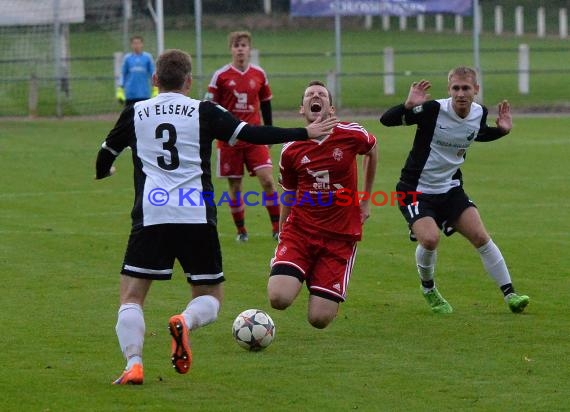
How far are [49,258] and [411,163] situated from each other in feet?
13.7

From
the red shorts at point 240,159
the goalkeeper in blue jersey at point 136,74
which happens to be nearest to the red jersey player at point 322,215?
the red shorts at point 240,159

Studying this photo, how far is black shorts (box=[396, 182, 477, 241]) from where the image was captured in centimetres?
923

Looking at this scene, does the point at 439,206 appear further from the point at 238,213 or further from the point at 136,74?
the point at 136,74

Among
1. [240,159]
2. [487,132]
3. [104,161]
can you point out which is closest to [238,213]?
[240,159]

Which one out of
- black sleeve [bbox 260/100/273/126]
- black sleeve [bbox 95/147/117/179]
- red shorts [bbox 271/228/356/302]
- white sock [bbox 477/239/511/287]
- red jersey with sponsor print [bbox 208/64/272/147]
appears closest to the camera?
black sleeve [bbox 95/147/117/179]

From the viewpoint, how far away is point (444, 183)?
9.30 metres

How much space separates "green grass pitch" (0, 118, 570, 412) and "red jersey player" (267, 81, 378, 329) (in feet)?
1.47

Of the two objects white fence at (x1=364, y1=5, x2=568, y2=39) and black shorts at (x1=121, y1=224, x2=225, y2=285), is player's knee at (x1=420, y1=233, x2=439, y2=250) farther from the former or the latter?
white fence at (x1=364, y1=5, x2=568, y2=39)

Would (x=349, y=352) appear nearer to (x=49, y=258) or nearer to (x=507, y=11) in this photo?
(x=49, y=258)

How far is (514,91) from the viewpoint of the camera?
33.1 meters

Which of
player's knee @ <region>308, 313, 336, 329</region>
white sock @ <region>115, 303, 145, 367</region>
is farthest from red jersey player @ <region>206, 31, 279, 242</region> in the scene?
white sock @ <region>115, 303, 145, 367</region>

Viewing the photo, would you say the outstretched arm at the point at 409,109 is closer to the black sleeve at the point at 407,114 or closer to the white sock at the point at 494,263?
the black sleeve at the point at 407,114

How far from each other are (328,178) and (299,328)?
119 centimetres

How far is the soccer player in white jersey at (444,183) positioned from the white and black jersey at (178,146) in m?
2.45
